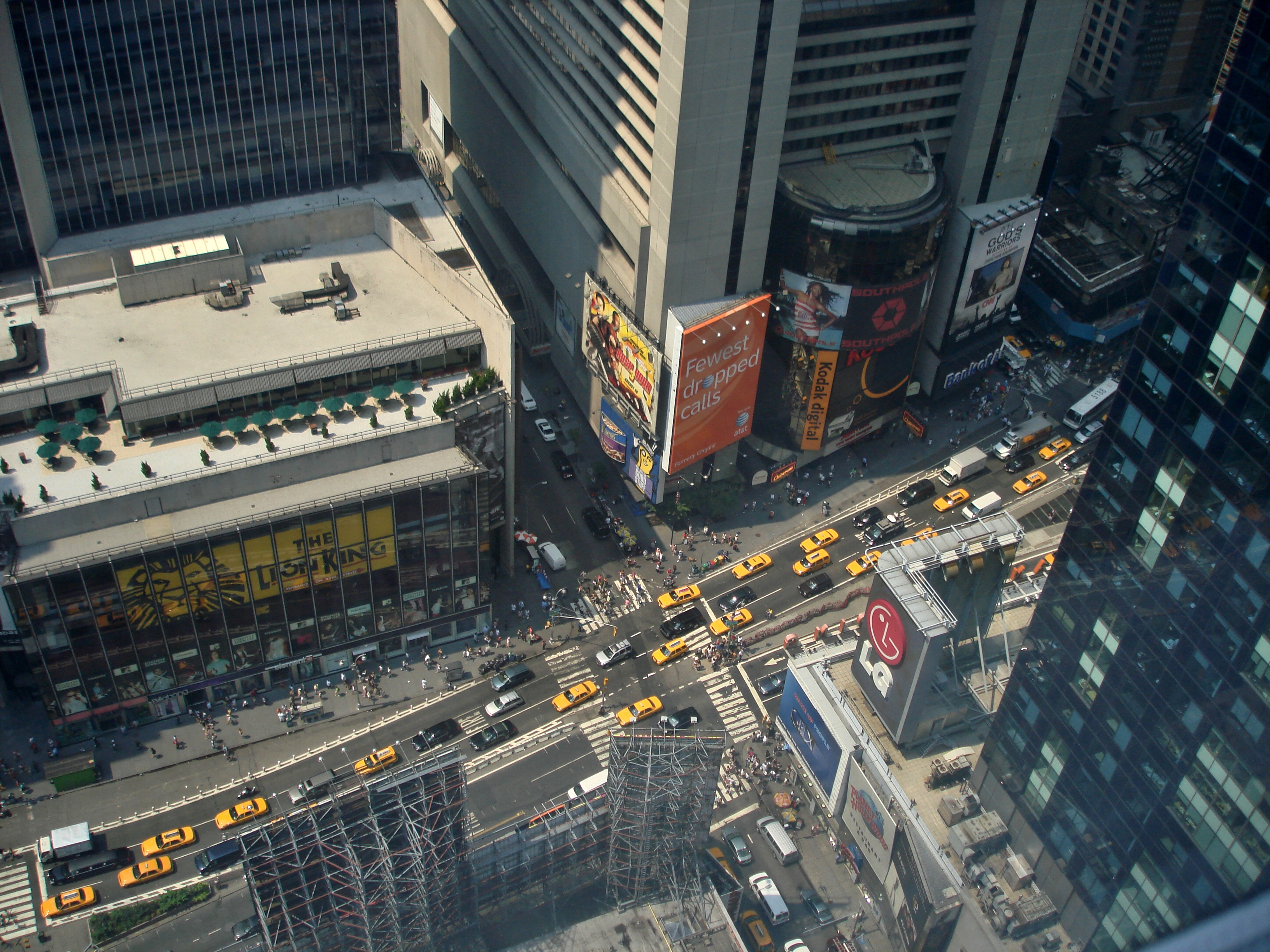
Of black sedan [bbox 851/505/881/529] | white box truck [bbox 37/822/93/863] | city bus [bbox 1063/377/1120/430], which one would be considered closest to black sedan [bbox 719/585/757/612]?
black sedan [bbox 851/505/881/529]

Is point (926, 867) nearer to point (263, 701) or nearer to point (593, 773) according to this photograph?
point (593, 773)

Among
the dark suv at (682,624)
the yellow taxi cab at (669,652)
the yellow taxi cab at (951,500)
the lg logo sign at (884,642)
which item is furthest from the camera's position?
the yellow taxi cab at (951,500)

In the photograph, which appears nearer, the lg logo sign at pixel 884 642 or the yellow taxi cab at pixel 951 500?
the lg logo sign at pixel 884 642

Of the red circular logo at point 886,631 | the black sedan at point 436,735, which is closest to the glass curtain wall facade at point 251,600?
the black sedan at point 436,735

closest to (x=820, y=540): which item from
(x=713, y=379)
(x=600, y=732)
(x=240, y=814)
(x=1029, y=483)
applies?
(x=713, y=379)

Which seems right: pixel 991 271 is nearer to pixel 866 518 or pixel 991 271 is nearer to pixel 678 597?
pixel 866 518

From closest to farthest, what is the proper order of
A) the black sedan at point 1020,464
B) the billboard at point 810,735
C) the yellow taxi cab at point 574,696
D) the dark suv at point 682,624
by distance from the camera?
the billboard at point 810,735 → the yellow taxi cab at point 574,696 → the dark suv at point 682,624 → the black sedan at point 1020,464

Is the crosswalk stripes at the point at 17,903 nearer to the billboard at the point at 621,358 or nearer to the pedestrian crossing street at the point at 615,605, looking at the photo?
the pedestrian crossing street at the point at 615,605
